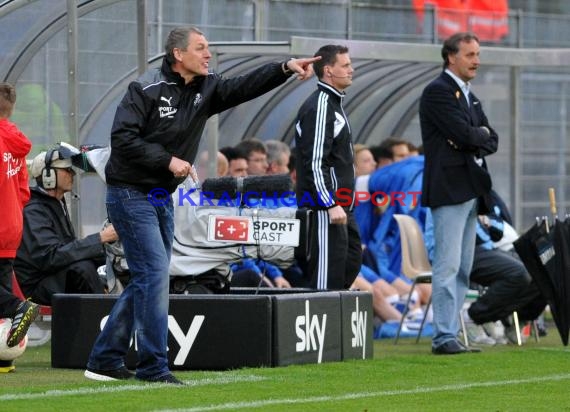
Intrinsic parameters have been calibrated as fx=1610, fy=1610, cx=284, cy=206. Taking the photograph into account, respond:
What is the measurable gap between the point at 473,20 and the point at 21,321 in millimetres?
11202

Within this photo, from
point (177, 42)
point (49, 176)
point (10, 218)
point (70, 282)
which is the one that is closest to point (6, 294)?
point (10, 218)

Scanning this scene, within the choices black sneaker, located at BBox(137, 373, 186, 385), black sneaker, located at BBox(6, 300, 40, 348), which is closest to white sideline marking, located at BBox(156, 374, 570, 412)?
black sneaker, located at BBox(137, 373, 186, 385)

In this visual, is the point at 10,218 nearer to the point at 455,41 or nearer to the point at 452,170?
the point at 452,170

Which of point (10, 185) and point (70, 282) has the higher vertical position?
point (10, 185)

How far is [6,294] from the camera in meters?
10.1

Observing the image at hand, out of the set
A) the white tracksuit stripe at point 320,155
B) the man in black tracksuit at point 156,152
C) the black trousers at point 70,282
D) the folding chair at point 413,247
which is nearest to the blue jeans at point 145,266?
the man in black tracksuit at point 156,152

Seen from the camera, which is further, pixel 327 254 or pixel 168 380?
pixel 327 254

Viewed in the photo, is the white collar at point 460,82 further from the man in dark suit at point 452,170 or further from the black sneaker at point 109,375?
the black sneaker at point 109,375

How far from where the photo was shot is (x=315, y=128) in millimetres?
11156

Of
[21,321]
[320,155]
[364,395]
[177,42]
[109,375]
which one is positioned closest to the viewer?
[364,395]

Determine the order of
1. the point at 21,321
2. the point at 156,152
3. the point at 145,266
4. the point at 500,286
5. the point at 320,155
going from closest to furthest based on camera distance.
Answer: the point at 156,152
the point at 145,266
the point at 21,321
the point at 320,155
the point at 500,286

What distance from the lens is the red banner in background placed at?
19453mm

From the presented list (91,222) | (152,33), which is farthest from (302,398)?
(152,33)

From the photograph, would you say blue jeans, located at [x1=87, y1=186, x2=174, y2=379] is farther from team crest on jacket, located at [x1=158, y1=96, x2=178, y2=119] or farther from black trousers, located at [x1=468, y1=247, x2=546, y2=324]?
black trousers, located at [x1=468, y1=247, x2=546, y2=324]
